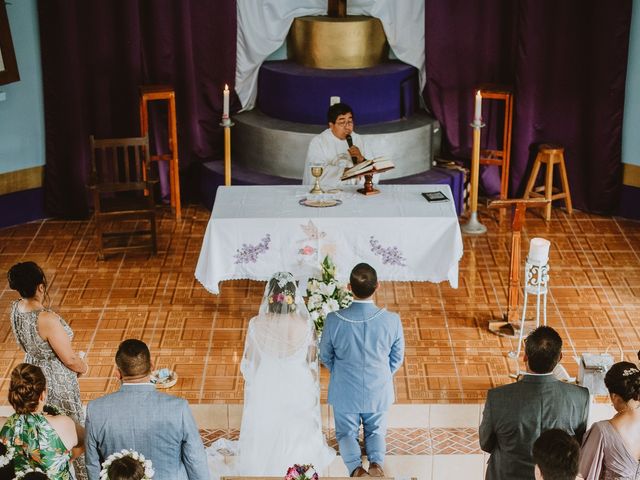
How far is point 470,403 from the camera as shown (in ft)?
20.7

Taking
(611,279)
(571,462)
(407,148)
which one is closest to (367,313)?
(571,462)

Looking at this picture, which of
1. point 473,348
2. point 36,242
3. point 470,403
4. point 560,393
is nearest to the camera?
point 560,393

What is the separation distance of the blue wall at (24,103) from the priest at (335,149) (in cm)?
295

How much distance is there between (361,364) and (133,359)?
1.43 meters

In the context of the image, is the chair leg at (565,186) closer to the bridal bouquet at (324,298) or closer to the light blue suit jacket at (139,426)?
the bridal bouquet at (324,298)

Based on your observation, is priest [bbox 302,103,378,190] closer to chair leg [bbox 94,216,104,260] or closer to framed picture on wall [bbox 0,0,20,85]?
chair leg [bbox 94,216,104,260]

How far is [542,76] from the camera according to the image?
9.44 m

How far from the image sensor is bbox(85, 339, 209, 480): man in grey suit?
434cm

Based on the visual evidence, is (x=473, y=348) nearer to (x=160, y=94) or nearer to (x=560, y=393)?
(x=560, y=393)

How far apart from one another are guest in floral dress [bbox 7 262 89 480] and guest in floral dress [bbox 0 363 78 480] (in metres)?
0.70

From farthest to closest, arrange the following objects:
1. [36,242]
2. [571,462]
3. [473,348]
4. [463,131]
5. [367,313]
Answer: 1. [463,131]
2. [36,242]
3. [473,348]
4. [367,313]
5. [571,462]

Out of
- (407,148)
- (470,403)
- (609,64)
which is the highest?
(609,64)

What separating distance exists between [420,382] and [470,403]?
0.39m

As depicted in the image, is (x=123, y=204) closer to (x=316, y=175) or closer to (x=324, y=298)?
(x=316, y=175)
